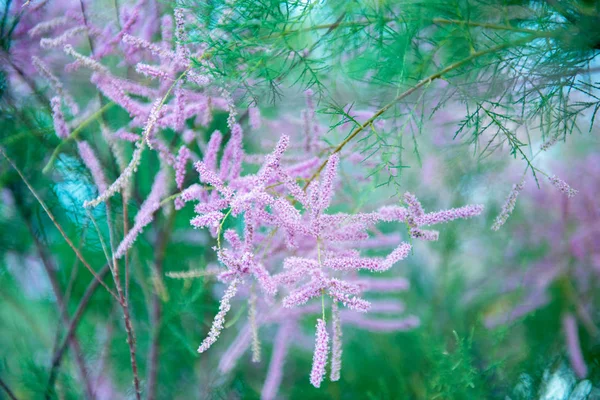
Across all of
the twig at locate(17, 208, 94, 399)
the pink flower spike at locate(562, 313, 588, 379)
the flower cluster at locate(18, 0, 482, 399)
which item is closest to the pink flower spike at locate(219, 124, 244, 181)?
the flower cluster at locate(18, 0, 482, 399)

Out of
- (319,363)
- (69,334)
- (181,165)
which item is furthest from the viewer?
(69,334)

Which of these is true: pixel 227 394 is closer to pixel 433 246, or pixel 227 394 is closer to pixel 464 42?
pixel 433 246

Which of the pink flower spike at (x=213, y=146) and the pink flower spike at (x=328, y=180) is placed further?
the pink flower spike at (x=213, y=146)

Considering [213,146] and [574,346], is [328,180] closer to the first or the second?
[213,146]

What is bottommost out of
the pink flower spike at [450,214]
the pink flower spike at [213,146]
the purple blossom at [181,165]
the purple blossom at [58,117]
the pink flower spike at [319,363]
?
the pink flower spike at [319,363]

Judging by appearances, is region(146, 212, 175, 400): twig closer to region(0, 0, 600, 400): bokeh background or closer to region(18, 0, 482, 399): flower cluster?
region(0, 0, 600, 400): bokeh background

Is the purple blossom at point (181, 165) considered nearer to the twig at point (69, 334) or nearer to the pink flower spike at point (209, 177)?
the pink flower spike at point (209, 177)

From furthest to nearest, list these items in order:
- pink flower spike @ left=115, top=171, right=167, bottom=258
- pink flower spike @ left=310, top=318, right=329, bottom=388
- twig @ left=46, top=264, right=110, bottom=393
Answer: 1. twig @ left=46, top=264, right=110, bottom=393
2. pink flower spike @ left=115, top=171, right=167, bottom=258
3. pink flower spike @ left=310, top=318, right=329, bottom=388

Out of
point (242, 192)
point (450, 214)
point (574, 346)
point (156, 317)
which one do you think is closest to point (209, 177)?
point (242, 192)

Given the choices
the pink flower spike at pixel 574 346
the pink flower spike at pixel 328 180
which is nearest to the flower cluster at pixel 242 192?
the pink flower spike at pixel 328 180

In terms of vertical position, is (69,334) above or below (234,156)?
below

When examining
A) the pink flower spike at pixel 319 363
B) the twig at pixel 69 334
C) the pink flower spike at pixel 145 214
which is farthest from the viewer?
the twig at pixel 69 334

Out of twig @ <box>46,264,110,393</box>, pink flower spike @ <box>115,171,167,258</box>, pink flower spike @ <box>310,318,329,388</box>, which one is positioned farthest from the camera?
twig @ <box>46,264,110,393</box>
